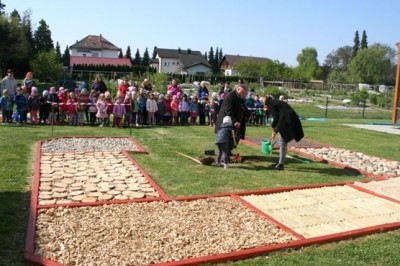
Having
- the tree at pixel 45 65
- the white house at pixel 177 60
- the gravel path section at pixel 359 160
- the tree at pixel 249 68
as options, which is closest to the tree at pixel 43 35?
the tree at pixel 45 65

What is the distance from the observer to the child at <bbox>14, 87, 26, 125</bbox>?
47.8ft

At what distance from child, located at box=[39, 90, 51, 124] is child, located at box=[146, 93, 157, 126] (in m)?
3.48

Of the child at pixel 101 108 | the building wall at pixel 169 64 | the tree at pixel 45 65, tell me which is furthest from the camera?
the building wall at pixel 169 64

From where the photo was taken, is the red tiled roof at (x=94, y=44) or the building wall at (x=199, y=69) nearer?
the red tiled roof at (x=94, y=44)

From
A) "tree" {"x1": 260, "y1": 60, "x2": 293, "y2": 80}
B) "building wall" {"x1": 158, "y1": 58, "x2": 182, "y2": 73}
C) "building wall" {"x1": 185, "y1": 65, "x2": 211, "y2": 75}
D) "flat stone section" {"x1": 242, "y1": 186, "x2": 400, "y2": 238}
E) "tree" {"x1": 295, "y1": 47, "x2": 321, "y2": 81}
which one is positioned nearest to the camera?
"flat stone section" {"x1": 242, "y1": 186, "x2": 400, "y2": 238}

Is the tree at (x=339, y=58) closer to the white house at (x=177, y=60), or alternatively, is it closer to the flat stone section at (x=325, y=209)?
the white house at (x=177, y=60)

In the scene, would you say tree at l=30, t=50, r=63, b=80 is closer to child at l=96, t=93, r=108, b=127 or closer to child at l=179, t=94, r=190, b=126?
child at l=179, t=94, r=190, b=126

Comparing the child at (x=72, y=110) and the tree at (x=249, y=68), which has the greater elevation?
the tree at (x=249, y=68)

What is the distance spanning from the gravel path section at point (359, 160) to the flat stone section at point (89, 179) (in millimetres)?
5018

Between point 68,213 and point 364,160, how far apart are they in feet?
25.5

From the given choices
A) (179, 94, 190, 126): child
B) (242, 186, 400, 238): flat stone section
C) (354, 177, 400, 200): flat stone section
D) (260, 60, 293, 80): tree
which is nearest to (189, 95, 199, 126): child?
(179, 94, 190, 126): child

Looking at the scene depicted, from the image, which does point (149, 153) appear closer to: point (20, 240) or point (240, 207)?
point (240, 207)

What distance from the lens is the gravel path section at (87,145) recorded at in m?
10.6

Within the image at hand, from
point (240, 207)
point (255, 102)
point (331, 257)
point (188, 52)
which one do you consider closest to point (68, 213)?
point (240, 207)
